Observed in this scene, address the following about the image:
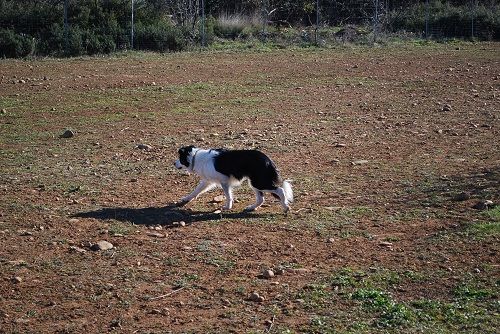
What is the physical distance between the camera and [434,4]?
37.0m

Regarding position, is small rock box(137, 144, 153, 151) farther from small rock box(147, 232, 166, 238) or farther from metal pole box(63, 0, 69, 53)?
metal pole box(63, 0, 69, 53)

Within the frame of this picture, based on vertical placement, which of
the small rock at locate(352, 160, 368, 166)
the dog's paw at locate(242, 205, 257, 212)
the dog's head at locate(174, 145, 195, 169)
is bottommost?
the small rock at locate(352, 160, 368, 166)

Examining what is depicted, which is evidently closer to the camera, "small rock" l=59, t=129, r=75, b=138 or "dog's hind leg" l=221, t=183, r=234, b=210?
"dog's hind leg" l=221, t=183, r=234, b=210

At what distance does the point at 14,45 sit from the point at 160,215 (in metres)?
18.2

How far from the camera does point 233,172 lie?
9.95 meters

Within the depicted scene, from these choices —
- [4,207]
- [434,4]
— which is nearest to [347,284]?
[4,207]

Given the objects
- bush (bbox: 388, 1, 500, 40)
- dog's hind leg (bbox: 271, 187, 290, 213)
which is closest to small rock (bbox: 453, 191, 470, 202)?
dog's hind leg (bbox: 271, 187, 290, 213)

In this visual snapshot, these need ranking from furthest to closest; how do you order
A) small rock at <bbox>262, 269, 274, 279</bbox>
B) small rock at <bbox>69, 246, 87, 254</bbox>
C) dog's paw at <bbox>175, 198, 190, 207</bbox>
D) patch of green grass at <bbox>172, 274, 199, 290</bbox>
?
dog's paw at <bbox>175, 198, 190, 207</bbox> < small rock at <bbox>69, 246, 87, 254</bbox> < small rock at <bbox>262, 269, 274, 279</bbox> < patch of green grass at <bbox>172, 274, 199, 290</bbox>

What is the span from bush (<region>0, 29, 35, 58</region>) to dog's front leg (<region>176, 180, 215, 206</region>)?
17.3m

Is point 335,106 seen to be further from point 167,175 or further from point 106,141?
point 167,175

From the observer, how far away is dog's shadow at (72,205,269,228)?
9.18 m

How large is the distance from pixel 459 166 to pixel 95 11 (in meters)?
20.2

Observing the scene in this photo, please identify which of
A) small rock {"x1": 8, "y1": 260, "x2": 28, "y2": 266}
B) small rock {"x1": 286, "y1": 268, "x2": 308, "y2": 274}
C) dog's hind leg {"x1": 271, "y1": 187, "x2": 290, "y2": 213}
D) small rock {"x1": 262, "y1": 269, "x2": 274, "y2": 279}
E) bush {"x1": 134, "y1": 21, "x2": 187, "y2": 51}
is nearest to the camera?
→ small rock {"x1": 262, "y1": 269, "x2": 274, "y2": 279}

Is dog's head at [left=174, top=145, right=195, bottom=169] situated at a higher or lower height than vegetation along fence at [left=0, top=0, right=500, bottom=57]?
higher
